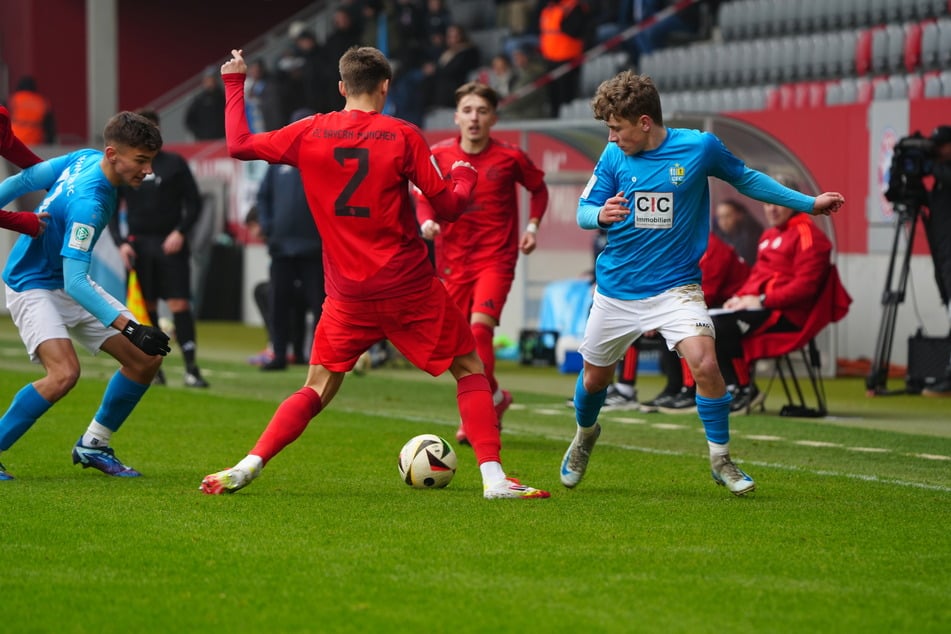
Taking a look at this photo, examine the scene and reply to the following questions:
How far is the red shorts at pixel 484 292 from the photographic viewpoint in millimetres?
9516

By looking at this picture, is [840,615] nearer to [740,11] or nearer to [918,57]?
[918,57]

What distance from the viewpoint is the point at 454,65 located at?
2309 cm

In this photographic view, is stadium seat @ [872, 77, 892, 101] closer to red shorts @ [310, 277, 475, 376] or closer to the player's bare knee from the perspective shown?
red shorts @ [310, 277, 475, 376]

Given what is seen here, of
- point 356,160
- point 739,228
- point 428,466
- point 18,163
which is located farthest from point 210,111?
point 356,160

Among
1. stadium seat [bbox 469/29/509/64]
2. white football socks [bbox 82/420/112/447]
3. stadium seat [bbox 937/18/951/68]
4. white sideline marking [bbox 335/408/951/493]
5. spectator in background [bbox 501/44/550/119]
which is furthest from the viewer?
stadium seat [bbox 469/29/509/64]

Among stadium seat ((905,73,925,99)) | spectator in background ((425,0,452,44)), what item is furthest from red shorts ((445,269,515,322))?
spectator in background ((425,0,452,44))

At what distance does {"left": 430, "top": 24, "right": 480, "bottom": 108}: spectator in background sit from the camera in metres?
23.0

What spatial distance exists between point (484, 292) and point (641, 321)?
2376mm

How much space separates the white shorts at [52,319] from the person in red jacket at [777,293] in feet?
16.7

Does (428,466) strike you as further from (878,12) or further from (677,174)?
(878,12)

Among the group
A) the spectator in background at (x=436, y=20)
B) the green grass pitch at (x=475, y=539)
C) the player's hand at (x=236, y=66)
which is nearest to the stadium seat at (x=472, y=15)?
the spectator in background at (x=436, y=20)

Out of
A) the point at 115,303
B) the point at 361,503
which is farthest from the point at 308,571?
the point at 115,303

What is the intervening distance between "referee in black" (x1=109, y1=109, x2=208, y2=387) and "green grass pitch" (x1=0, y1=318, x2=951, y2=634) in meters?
2.89

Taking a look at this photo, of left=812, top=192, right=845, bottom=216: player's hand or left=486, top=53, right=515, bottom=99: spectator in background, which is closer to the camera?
left=812, top=192, right=845, bottom=216: player's hand
